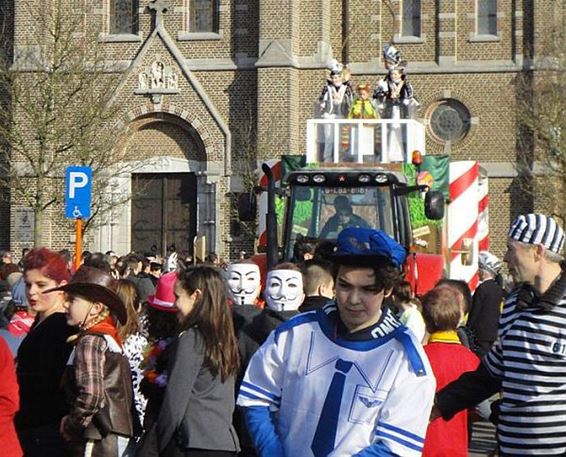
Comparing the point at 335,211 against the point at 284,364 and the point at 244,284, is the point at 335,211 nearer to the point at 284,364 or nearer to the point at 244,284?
the point at 244,284

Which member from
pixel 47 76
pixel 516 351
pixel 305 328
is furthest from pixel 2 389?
pixel 47 76

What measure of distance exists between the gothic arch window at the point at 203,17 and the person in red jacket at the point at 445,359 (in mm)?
30280

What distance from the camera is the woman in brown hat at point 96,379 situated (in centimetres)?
692

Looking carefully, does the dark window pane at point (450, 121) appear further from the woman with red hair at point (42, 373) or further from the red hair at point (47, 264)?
the woman with red hair at point (42, 373)

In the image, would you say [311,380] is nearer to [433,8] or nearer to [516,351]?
[516,351]

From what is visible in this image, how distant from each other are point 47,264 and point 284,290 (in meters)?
1.94

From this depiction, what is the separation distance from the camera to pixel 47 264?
7410mm

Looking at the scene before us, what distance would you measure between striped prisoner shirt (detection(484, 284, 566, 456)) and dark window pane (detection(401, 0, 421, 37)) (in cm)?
3168

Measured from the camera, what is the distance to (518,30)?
36.4m

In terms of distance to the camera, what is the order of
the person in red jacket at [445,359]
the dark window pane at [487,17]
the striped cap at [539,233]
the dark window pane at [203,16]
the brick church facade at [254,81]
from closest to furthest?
the striped cap at [539,233], the person in red jacket at [445,359], the brick church facade at [254,81], the dark window pane at [487,17], the dark window pane at [203,16]

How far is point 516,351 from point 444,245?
42.2ft

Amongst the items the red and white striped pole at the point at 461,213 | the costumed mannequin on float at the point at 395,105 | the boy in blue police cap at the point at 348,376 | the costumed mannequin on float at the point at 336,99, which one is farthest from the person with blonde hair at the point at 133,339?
the costumed mannequin on float at the point at 336,99

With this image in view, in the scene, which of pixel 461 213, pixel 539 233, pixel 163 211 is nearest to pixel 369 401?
pixel 539 233

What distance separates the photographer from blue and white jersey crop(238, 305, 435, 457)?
4.97 metres
